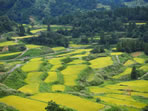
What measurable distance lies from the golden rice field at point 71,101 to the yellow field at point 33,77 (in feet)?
40.3

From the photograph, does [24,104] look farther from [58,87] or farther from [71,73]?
[71,73]

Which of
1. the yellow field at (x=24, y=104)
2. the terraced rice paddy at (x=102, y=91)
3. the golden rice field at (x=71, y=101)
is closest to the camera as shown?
the yellow field at (x=24, y=104)

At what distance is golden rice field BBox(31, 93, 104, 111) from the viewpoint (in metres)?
30.5

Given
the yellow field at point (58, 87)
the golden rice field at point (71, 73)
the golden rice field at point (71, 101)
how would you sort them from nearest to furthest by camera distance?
the golden rice field at point (71, 101)
the yellow field at point (58, 87)
the golden rice field at point (71, 73)

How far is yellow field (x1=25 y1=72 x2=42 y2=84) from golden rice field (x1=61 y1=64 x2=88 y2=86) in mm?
6244

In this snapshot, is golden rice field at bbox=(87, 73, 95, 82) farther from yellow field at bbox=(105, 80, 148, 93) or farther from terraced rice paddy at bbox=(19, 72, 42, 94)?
terraced rice paddy at bbox=(19, 72, 42, 94)

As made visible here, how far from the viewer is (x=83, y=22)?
434ft

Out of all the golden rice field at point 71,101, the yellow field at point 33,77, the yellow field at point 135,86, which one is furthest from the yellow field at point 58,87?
the yellow field at point 135,86

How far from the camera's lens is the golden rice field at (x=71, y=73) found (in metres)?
49.6

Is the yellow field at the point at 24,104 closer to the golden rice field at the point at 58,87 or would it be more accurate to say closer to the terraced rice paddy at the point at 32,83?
the terraced rice paddy at the point at 32,83

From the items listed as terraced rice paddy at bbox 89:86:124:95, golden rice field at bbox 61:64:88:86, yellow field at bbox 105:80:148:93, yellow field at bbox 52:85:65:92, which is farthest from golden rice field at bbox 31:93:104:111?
yellow field at bbox 105:80:148:93

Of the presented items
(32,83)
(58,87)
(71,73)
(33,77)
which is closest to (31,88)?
(32,83)

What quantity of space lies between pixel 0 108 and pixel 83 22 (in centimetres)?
11022

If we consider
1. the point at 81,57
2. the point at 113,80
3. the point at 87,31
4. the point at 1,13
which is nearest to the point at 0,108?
the point at 113,80
